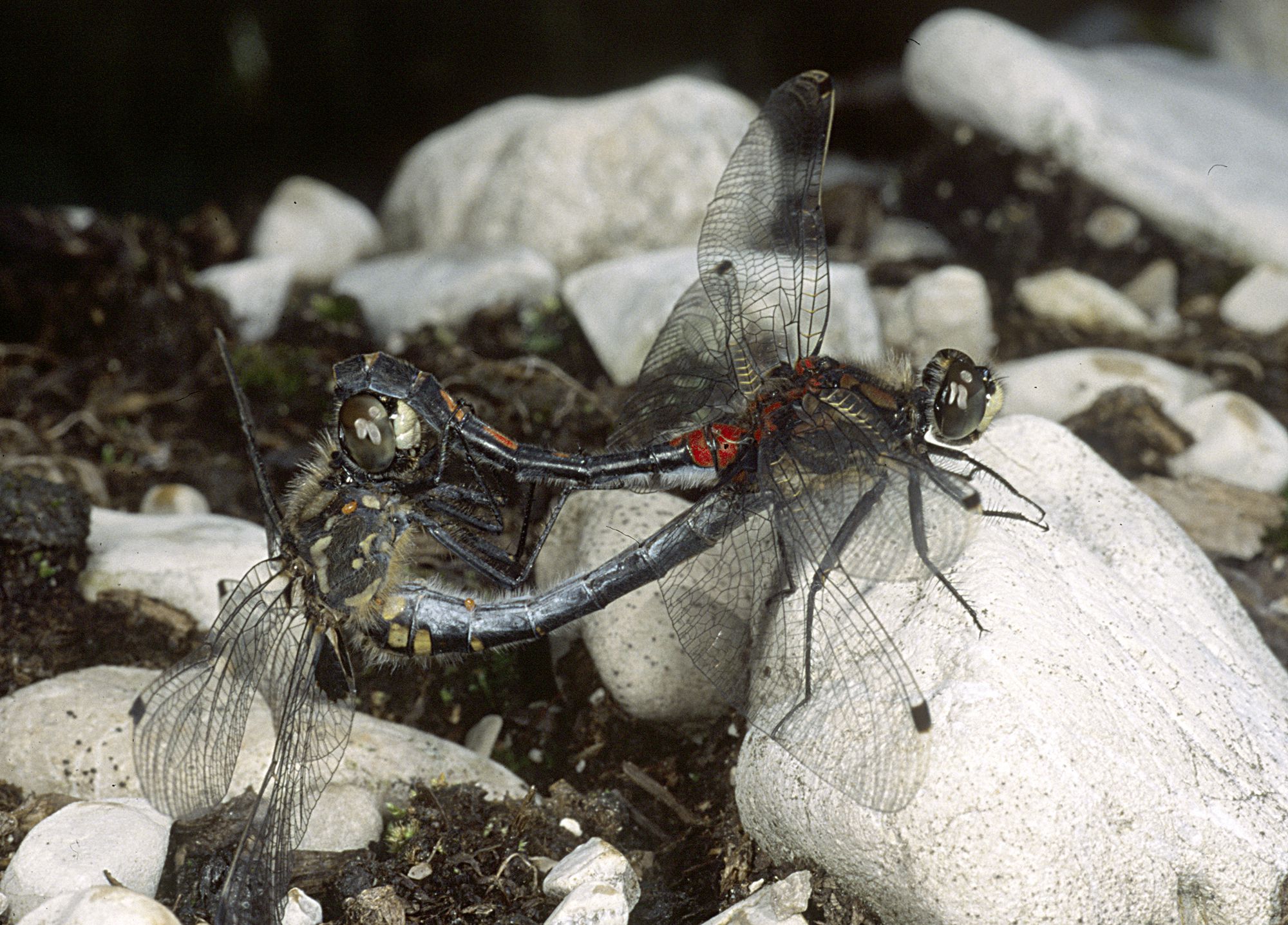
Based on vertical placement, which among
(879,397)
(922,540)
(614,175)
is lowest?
(922,540)

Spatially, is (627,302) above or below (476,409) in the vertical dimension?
above

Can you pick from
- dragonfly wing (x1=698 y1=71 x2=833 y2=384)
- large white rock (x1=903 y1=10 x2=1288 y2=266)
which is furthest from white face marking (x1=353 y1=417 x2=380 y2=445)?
large white rock (x1=903 y1=10 x2=1288 y2=266)

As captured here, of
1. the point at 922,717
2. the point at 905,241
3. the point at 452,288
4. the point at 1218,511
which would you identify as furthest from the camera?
the point at 905,241

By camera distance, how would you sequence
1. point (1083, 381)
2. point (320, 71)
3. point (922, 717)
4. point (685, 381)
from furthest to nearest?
point (320, 71) < point (1083, 381) < point (685, 381) < point (922, 717)

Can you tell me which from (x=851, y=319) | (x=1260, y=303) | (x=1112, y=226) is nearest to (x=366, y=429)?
(x=851, y=319)

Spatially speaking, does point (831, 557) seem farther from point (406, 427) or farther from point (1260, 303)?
point (1260, 303)

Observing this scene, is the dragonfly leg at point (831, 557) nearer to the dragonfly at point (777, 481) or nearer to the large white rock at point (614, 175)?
the dragonfly at point (777, 481)

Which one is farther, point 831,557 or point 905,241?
point 905,241
